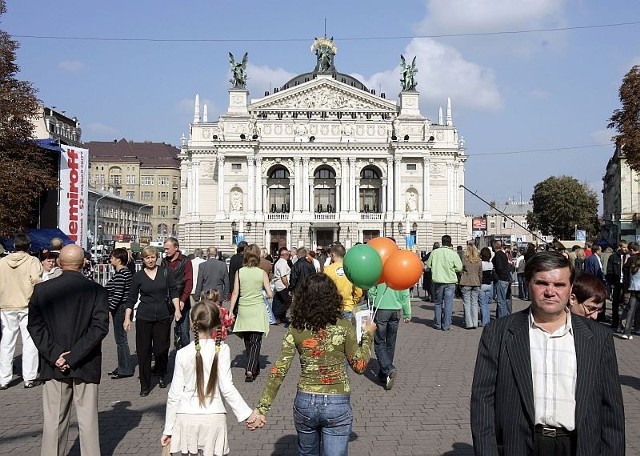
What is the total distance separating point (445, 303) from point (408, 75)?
200 feet

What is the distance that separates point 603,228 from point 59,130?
64957 millimetres

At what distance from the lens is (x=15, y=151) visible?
83.7ft

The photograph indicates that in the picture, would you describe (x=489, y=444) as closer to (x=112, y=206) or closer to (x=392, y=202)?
(x=392, y=202)

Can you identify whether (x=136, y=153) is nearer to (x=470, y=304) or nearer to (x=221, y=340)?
(x=470, y=304)

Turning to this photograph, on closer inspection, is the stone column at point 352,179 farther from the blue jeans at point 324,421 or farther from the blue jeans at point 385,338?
the blue jeans at point 324,421

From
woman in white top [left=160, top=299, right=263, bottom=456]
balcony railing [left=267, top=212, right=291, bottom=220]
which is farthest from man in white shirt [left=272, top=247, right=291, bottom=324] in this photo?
balcony railing [left=267, top=212, right=291, bottom=220]

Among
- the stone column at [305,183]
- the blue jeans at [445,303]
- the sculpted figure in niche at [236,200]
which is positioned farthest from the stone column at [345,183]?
the blue jeans at [445,303]

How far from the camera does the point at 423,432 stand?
291 inches

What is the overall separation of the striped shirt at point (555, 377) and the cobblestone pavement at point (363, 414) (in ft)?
10.8

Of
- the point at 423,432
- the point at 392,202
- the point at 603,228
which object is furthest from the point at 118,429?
the point at 603,228

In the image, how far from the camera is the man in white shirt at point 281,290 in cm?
1800

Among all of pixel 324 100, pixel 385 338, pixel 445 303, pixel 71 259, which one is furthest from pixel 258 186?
pixel 71 259

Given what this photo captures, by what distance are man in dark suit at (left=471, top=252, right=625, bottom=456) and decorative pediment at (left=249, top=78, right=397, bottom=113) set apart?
2726 inches

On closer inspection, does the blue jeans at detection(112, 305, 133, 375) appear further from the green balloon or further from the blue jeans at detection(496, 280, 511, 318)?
the blue jeans at detection(496, 280, 511, 318)
